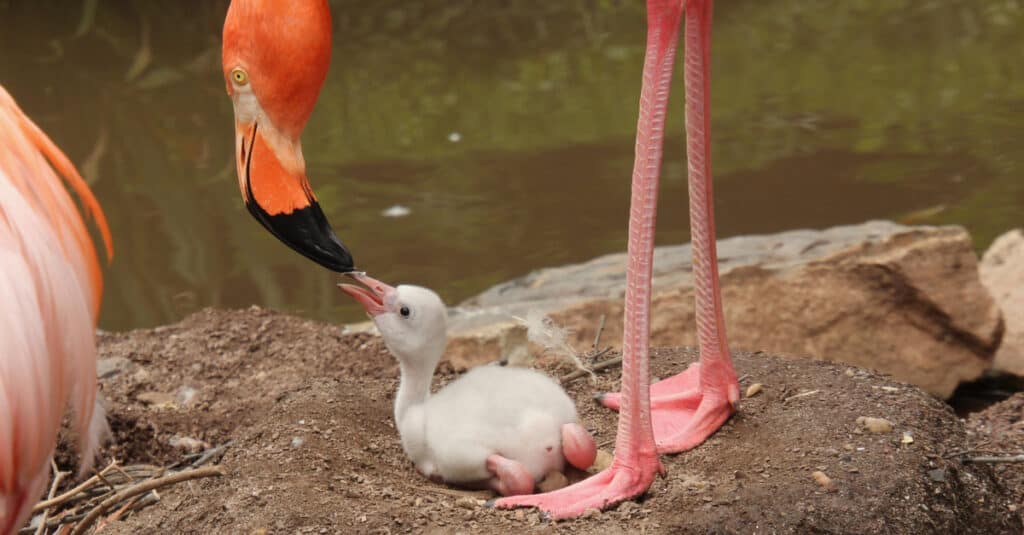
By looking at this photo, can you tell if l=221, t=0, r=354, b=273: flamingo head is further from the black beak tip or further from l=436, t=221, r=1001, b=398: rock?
l=436, t=221, r=1001, b=398: rock

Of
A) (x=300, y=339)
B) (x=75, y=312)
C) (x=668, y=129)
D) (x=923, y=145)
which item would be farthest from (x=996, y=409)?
(x=668, y=129)

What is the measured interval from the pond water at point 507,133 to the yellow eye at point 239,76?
8.88ft

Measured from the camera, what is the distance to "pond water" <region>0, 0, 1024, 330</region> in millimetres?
5434

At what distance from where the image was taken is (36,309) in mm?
2006

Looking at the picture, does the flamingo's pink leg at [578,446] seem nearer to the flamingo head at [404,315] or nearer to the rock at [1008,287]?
the flamingo head at [404,315]

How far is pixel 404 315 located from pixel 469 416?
0.88 ft

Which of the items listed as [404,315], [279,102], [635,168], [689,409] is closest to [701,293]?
[689,409]

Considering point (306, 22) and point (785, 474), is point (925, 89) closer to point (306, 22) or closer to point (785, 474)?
point (785, 474)

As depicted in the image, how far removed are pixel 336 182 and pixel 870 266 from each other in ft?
10.0

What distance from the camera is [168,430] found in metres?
3.31

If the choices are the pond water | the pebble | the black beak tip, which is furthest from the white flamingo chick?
the pond water

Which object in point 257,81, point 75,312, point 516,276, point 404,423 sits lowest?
point 516,276

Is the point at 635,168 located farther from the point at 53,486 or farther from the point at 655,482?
the point at 53,486

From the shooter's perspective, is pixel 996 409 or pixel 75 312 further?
pixel 996 409
